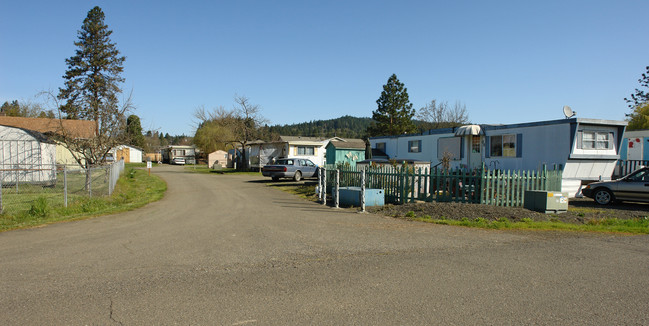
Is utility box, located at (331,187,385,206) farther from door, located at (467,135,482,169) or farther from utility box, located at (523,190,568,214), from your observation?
door, located at (467,135,482,169)

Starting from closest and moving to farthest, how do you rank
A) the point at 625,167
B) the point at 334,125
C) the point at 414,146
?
the point at 625,167 → the point at 414,146 → the point at 334,125

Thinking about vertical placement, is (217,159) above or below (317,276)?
above

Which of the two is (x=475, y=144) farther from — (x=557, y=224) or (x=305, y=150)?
(x=305, y=150)

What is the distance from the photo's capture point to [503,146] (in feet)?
65.8

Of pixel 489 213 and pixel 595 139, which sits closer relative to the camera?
pixel 489 213

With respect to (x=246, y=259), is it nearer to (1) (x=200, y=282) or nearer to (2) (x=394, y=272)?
(1) (x=200, y=282)

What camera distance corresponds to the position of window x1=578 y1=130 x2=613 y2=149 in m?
16.7

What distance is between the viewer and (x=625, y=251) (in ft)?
23.6

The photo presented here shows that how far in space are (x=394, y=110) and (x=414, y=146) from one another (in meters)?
32.1

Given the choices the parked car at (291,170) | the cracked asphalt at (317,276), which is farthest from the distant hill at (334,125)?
the cracked asphalt at (317,276)

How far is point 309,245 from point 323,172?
7.16 metres

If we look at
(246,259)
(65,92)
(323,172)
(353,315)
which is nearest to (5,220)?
(246,259)

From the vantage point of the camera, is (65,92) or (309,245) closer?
(309,245)

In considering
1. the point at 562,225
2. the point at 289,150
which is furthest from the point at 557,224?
the point at 289,150
